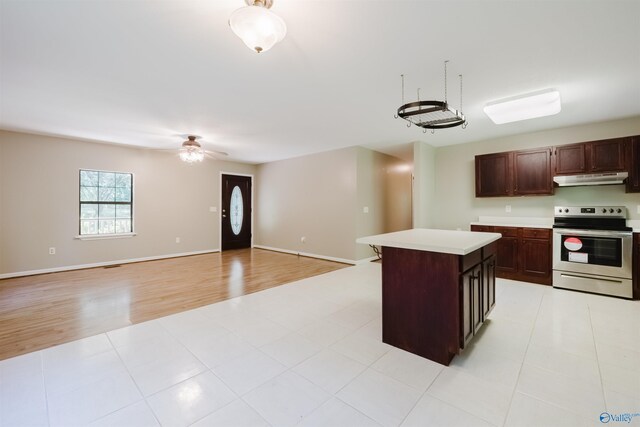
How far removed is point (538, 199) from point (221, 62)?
509 cm

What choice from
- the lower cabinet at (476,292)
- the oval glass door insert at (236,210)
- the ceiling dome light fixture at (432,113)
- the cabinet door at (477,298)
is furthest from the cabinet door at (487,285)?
the oval glass door insert at (236,210)

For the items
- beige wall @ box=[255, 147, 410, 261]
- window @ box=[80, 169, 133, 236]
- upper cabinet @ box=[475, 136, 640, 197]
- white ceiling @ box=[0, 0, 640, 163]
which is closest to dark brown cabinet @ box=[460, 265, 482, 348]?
white ceiling @ box=[0, 0, 640, 163]

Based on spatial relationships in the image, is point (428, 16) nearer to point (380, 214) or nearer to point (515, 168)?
point (515, 168)

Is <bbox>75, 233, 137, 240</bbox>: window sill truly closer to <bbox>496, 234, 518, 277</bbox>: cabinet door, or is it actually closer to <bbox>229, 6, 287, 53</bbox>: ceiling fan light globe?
<bbox>229, 6, 287, 53</bbox>: ceiling fan light globe

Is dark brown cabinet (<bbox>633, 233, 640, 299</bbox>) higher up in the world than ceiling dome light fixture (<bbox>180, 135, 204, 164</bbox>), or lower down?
lower down

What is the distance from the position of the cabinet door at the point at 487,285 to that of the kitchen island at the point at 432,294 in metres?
0.04

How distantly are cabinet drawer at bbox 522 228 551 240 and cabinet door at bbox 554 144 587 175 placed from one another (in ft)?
2.96

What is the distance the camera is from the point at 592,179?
3.73 meters

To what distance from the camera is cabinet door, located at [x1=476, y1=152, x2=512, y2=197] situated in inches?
179

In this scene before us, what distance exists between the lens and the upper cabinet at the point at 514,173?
420 cm

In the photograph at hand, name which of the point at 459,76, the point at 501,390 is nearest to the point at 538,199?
the point at 459,76

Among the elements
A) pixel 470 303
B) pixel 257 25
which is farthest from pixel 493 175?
pixel 257 25

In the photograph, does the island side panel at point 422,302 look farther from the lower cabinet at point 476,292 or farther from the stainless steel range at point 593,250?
the stainless steel range at point 593,250

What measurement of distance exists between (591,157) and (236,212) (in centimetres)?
745
